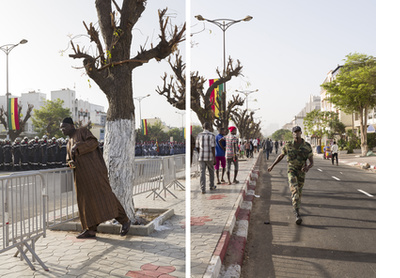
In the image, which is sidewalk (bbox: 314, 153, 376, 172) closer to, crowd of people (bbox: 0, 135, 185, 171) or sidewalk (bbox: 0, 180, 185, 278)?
crowd of people (bbox: 0, 135, 185, 171)

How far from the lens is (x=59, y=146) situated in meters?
15.6

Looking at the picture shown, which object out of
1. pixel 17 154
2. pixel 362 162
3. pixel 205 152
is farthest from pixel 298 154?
pixel 362 162

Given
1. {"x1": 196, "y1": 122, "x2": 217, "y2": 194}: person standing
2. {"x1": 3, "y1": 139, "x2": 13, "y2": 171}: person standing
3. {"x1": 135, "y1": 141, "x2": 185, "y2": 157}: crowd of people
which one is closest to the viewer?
{"x1": 135, "y1": 141, "x2": 185, "y2": 157}: crowd of people

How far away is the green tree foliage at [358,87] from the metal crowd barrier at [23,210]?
2388 cm

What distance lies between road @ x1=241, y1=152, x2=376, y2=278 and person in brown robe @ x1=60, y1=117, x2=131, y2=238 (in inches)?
71.7

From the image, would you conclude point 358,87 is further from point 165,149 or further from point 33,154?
point 33,154

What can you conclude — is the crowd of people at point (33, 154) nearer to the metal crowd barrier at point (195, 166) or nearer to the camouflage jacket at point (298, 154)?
the metal crowd barrier at point (195, 166)

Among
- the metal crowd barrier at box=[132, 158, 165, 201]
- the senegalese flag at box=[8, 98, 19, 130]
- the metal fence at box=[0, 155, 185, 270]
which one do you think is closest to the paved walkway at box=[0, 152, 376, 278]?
the metal fence at box=[0, 155, 185, 270]

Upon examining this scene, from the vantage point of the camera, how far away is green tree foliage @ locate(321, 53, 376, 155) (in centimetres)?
2527

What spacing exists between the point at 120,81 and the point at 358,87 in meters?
24.3

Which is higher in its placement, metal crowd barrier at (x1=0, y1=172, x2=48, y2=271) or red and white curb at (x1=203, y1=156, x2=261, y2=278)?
metal crowd barrier at (x1=0, y1=172, x2=48, y2=271)
